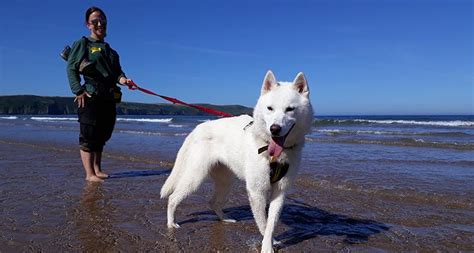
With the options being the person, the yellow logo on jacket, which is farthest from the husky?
the yellow logo on jacket

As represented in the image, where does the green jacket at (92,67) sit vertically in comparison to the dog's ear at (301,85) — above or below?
above

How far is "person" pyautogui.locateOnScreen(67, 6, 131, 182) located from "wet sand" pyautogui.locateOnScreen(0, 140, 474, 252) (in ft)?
2.26

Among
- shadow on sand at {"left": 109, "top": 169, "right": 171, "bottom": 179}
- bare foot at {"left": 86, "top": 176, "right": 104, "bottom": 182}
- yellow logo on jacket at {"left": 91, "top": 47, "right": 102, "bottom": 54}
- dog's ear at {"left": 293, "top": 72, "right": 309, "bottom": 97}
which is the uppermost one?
yellow logo on jacket at {"left": 91, "top": 47, "right": 102, "bottom": 54}

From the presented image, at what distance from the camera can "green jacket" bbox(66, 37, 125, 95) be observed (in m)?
5.91

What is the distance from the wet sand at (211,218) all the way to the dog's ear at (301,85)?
57.3 inches

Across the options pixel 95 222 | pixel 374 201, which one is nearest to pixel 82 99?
pixel 95 222

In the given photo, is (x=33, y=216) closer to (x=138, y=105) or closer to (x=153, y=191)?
(x=153, y=191)

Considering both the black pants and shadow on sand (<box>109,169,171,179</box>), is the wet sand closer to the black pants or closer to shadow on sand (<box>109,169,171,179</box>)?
shadow on sand (<box>109,169,171,179</box>)

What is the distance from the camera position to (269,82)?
346 cm

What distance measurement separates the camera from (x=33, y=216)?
420 cm

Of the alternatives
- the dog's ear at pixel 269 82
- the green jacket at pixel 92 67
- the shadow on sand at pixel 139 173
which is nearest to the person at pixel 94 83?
the green jacket at pixel 92 67

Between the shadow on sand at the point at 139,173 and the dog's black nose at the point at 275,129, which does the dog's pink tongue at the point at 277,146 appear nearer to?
the dog's black nose at the point at 275,129

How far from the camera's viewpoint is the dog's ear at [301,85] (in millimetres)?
3365

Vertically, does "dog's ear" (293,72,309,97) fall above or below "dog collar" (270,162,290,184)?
above
